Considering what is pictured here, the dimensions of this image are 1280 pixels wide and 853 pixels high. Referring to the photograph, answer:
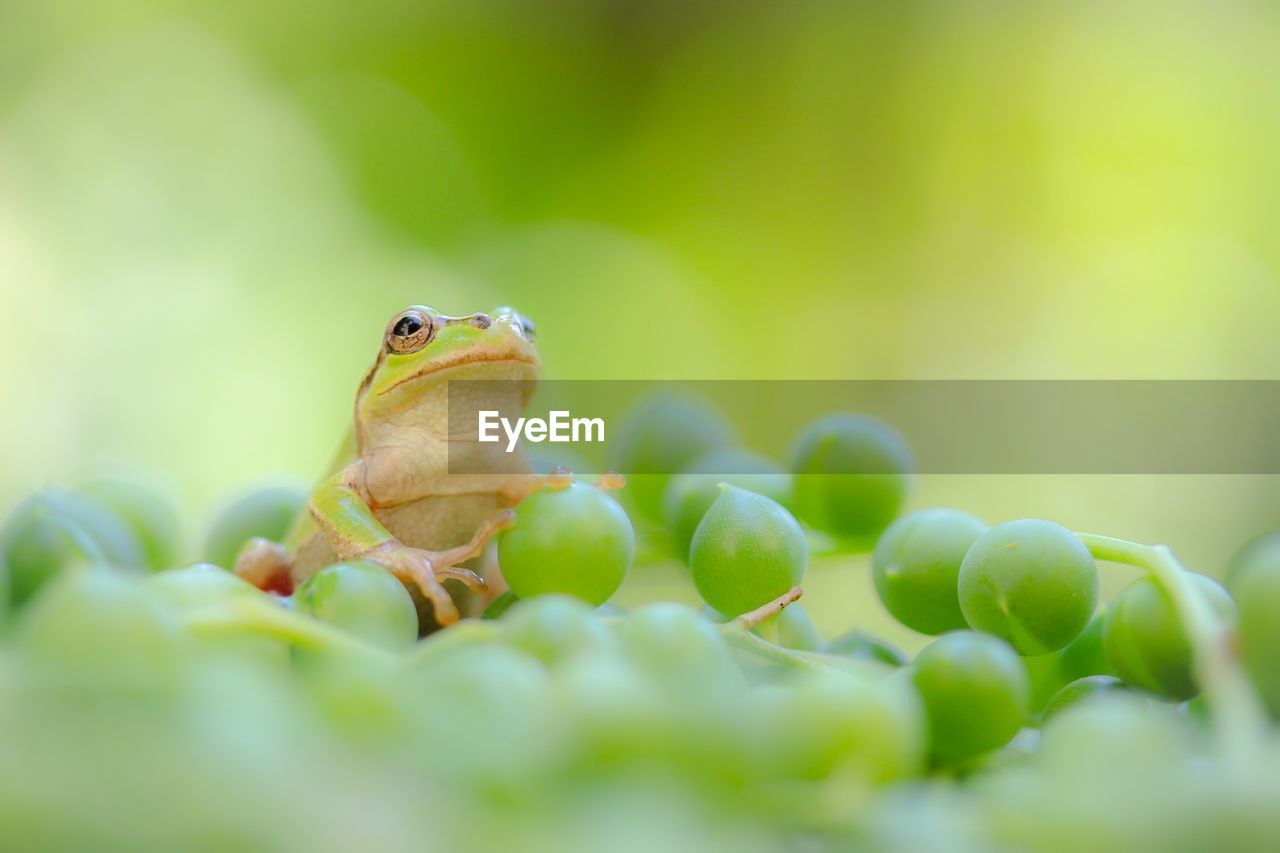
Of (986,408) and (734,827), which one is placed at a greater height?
(986,408)

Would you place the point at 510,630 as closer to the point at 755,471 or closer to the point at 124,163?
the point at 755,471

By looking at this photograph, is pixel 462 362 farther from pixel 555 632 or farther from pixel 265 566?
pixel 555 632

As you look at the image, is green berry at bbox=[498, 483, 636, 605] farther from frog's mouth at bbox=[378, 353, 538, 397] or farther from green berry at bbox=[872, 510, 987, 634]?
frog's mouth at bbox=[378, 353, 538, 397]

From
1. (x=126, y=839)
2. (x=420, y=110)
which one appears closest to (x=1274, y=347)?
(x=420, y=110)

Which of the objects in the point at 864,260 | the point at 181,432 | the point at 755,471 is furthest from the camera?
the point at 864,260

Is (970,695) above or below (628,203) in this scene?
below

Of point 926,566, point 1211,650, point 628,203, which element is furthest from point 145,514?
point 628,203

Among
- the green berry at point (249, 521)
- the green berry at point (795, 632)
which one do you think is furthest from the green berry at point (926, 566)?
the green berry at point (249, 521)
